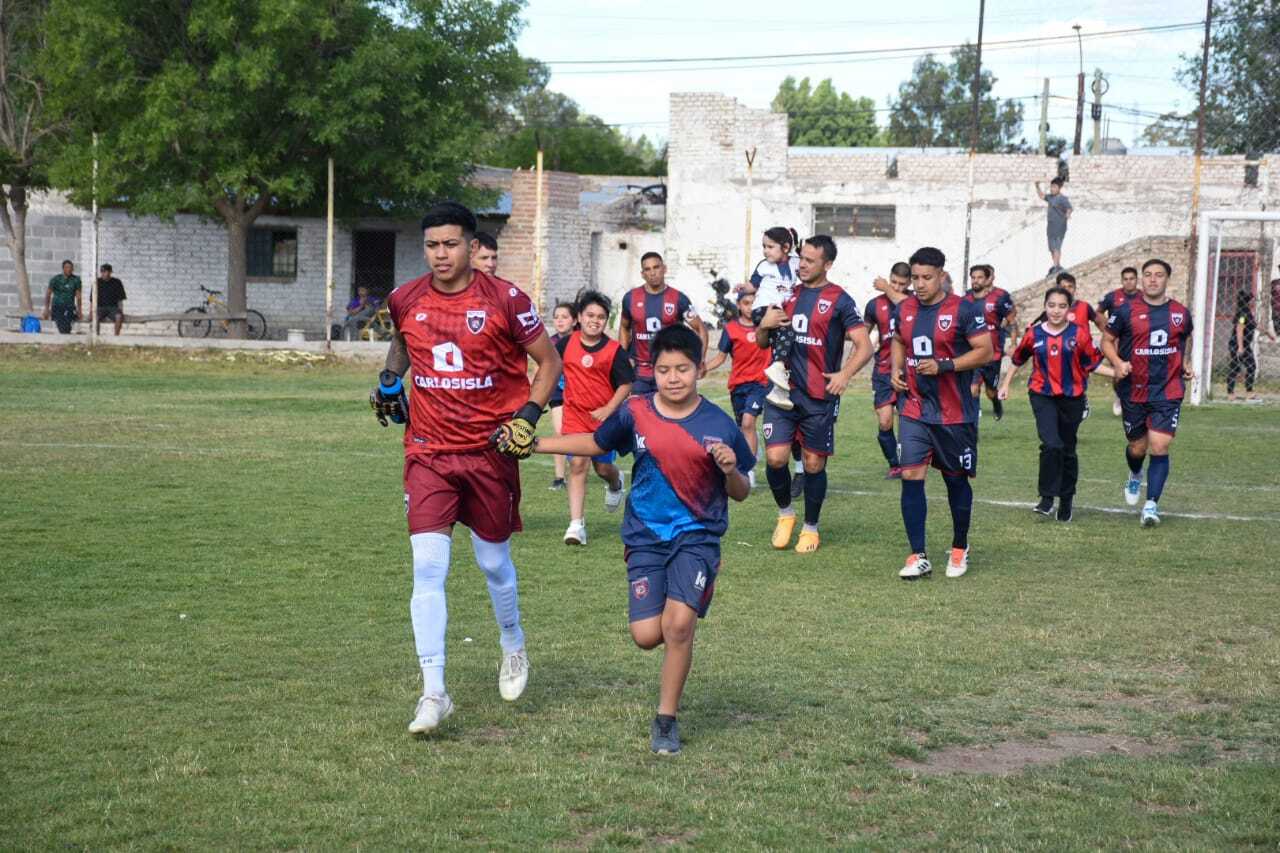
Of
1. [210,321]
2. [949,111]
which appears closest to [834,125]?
[949,111]

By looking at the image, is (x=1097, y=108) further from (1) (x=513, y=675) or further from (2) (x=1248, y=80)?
(1) (x=513, y=675)

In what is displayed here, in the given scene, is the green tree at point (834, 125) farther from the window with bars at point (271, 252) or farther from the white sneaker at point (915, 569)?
the white sneaker at point (915, 569)

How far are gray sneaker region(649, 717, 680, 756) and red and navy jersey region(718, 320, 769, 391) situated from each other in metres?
8.04

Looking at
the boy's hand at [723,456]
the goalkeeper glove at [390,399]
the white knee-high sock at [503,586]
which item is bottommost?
the white knee-high sock at [503,586]

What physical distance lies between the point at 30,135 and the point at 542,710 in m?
32.0

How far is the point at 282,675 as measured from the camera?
6.49 m

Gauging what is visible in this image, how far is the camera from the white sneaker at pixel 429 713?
552 cm

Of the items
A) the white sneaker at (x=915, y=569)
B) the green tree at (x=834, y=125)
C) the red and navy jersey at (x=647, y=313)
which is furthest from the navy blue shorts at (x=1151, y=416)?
the green tree at (x=834, y=125)

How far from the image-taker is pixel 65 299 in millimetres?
31984

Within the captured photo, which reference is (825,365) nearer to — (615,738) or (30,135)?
(615,738)

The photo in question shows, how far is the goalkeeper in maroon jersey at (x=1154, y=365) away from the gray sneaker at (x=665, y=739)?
7.47m

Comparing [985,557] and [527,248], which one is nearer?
[985,557]

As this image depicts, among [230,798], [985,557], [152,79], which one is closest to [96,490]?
[985,557]

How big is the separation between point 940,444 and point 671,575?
422 cm
